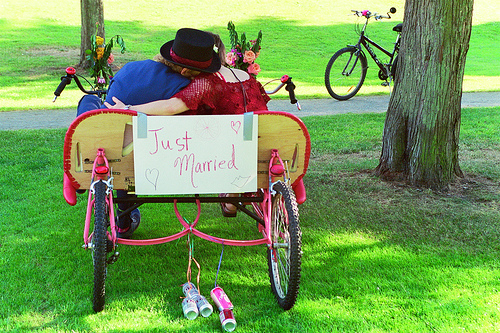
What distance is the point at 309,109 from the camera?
32.8ft

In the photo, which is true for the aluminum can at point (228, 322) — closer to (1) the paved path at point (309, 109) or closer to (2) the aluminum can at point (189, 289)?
(2) the aluminum can at point (189, 289)

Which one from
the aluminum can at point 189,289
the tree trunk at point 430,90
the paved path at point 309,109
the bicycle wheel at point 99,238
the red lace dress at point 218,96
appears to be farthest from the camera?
the paved path at point 309,109

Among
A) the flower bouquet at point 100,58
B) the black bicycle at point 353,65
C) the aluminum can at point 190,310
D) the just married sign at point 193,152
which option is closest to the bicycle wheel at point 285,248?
the just married sign at point 193,152

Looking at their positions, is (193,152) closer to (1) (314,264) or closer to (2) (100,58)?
(1) (314,264)

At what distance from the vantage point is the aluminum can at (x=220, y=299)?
2980mm

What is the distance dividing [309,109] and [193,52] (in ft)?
22.6

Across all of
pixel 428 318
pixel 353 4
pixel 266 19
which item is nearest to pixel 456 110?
pixel 428 318

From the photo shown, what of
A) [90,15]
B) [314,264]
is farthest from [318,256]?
[90,15]

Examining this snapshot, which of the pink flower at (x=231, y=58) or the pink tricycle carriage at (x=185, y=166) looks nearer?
the pink tricycle carriage at (x=185, y=166)

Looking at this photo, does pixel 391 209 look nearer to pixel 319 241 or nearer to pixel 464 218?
pixel 464 218

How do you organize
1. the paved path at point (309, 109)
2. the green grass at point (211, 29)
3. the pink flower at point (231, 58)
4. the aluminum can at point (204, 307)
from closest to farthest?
1. the aluminum can at point (204, 307)
2. the pink flower at point (231, 58)
3. the paved path at point (309, 109)
4. the green grass at point (211, 29)

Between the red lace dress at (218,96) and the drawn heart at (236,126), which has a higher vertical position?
the red lace dress at (218,96)

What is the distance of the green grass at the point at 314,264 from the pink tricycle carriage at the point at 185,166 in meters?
0.25

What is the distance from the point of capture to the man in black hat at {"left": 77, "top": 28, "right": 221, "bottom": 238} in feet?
10.8
